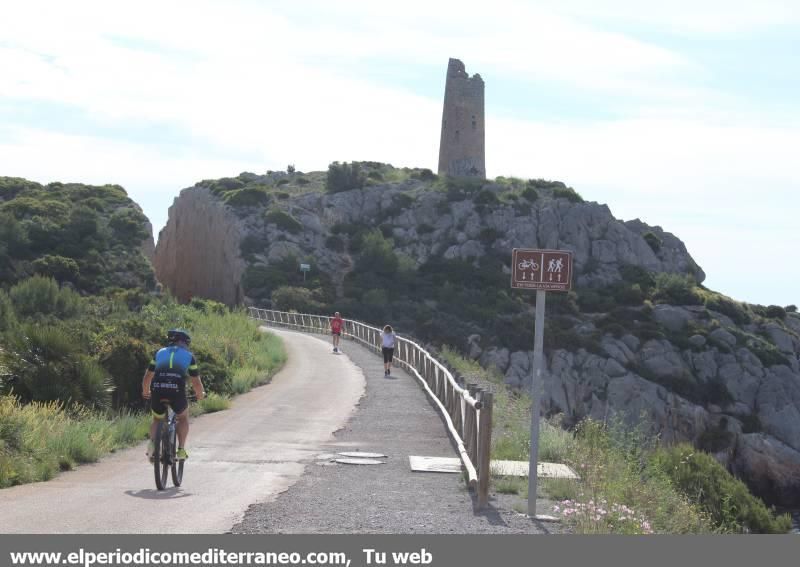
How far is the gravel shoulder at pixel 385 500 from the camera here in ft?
32.6

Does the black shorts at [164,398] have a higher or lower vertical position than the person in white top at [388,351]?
higher

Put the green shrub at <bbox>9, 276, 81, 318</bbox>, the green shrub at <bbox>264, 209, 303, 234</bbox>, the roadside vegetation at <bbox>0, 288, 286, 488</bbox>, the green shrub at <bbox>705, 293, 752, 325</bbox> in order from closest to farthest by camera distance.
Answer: the roadside vegetation at <bbox>0, 288, 286, 488</bbox>
the green shrub at <bbox>9, 276, 81, 318</bbox>
the green shrub at <bbox>705, 293, 752, 325</bbox>
the green shrub at <bbox>264, 209, 303, 234</bbox>

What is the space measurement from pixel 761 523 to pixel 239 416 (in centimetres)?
1091

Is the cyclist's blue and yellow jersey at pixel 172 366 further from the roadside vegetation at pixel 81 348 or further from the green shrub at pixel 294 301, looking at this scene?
the green shrub at pixel 294 301

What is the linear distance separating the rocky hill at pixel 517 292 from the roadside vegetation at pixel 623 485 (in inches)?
1292

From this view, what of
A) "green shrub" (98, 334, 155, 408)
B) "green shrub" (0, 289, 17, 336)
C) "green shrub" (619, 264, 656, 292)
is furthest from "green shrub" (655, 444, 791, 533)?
"green shrub" (619, 264, 656, 292)

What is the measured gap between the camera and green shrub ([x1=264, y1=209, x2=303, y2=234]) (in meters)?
86.2

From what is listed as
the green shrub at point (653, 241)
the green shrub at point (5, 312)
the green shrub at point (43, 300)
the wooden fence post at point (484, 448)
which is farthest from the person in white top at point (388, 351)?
the green shrub at point (653, 241)

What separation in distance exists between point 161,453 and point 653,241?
83111 millimetres

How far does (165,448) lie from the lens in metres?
11.5

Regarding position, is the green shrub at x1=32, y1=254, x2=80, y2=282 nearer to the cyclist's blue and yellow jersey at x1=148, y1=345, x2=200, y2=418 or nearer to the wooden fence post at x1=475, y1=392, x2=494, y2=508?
the cyclist's blue and yellow jersey at x1=148, y1=345, x2=200, y2=418

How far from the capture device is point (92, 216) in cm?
6481

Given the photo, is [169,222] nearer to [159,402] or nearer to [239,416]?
[239,416]

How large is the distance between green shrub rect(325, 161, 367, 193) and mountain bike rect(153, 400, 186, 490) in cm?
8565
